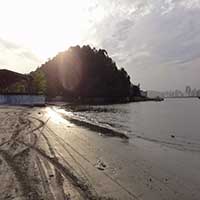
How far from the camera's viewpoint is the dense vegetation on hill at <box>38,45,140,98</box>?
129 metres

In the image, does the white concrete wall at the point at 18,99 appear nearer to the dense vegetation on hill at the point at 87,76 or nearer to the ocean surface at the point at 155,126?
the ocean surface at the point at 155,126

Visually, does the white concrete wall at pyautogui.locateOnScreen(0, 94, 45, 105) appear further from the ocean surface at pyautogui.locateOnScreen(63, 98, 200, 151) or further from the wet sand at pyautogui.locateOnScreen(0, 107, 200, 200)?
the wet sand at pyautogui.locateOnScreen(0, 107, 200, 200)

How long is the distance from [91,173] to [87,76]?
124 m

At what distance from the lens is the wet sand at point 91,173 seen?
644cm

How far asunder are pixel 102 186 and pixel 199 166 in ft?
19.1

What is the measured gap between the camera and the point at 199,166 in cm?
1073

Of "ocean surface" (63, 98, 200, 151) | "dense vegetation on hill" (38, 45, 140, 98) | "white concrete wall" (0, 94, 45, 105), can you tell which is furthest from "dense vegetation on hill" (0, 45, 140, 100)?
"ocean surface" (63, 98, 200, 151)

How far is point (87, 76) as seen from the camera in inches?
5167

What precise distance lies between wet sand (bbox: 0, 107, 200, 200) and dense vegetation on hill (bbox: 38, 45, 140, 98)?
116361 mm

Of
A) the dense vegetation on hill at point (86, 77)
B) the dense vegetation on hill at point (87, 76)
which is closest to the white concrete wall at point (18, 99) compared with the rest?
the dense vegetation on hill at point (86, 77)

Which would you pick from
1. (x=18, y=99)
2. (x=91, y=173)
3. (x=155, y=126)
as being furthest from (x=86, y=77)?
(x=91, y=173)

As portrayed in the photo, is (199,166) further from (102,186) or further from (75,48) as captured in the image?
(75,48)

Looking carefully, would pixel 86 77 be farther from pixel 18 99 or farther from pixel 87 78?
pixel 18 99

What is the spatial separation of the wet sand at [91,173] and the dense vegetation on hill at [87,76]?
11636cm
